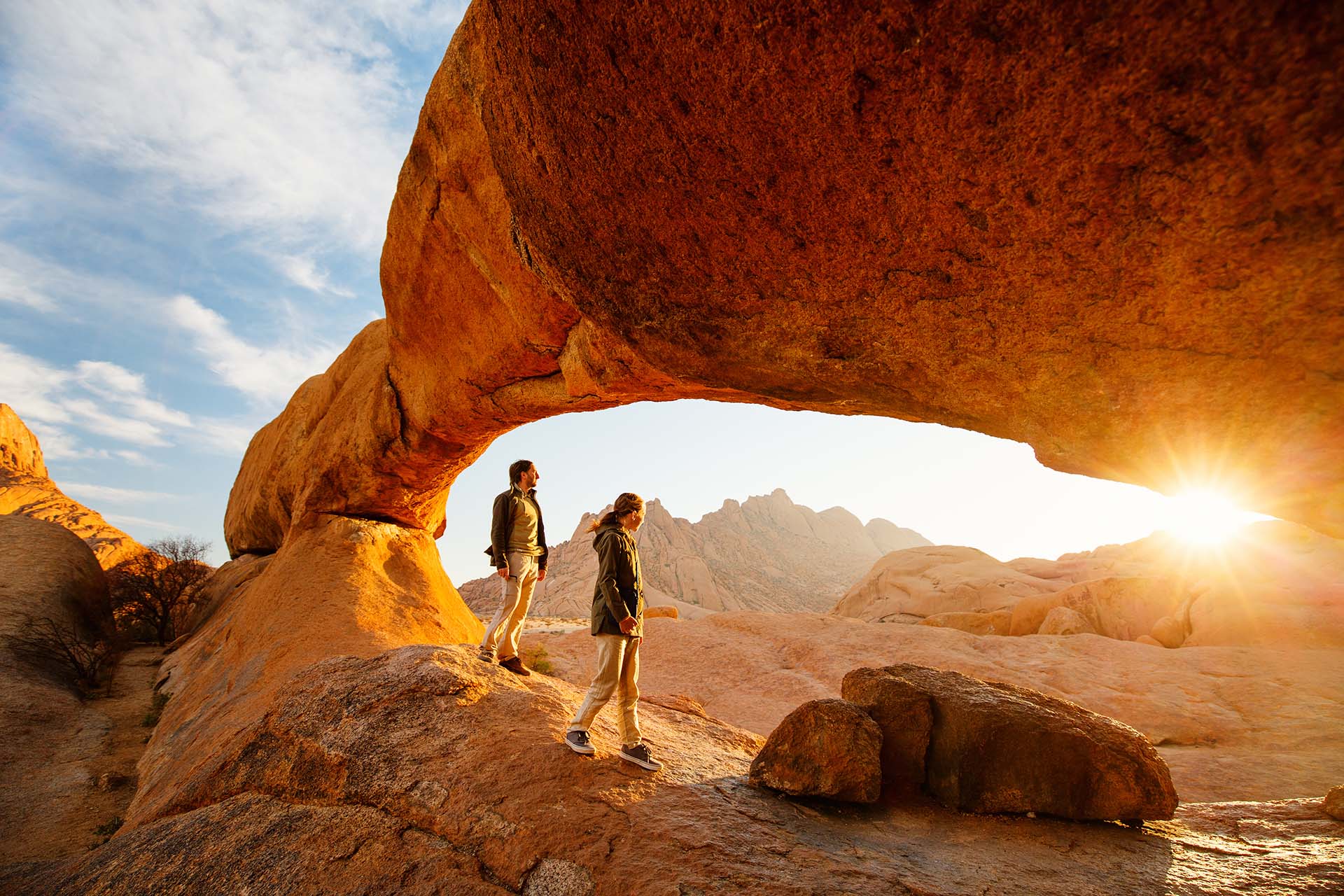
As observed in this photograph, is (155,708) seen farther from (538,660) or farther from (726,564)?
(726,564)

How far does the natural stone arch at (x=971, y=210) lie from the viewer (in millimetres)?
2150

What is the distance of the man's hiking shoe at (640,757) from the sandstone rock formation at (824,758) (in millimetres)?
764

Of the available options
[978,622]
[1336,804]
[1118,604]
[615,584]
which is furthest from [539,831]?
[978,622]

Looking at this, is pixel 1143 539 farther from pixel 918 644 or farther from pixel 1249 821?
pixel 1249 821

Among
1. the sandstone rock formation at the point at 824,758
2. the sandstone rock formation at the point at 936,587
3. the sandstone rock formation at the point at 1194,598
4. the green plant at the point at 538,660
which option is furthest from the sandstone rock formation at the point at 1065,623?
the sandstone rock formation at the point at 824,758

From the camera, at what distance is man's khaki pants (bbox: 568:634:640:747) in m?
4.07

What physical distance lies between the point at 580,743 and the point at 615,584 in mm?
1125

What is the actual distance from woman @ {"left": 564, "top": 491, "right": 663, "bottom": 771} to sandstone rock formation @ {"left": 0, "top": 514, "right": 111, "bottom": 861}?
6160mm

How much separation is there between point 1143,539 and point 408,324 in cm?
3293

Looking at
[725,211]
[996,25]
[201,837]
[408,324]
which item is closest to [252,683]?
[201,837]

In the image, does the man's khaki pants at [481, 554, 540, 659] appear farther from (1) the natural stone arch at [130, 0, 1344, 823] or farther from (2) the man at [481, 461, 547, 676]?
(1) the natural stone arch at [130, 0, 1344, 823]

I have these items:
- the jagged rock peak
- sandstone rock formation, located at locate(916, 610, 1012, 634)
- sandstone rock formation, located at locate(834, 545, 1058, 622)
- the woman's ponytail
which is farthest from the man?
the jagged rock peak

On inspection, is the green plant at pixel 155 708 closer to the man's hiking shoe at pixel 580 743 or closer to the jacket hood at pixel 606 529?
the man's hiking shoe at pixel 580 743

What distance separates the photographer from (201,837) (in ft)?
12.4
